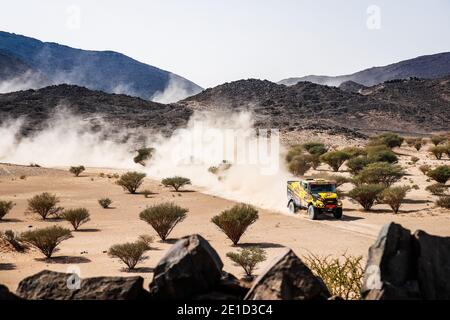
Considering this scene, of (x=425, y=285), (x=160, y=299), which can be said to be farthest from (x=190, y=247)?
(x=425, y=285)

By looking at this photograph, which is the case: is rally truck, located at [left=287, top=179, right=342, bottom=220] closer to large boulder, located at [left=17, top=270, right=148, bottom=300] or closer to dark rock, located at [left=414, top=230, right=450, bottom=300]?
dark rock, located at [left=414, top=230, right=450, bottom=300]

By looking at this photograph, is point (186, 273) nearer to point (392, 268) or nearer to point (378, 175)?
point (392, 268)

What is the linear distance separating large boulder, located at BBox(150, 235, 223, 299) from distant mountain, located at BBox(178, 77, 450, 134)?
85.1 metres

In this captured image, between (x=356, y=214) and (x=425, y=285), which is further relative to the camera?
(x=356, y=214)

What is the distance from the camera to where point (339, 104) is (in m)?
122

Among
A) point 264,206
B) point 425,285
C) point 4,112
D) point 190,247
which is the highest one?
point 4,112

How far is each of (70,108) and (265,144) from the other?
55613 millimetres

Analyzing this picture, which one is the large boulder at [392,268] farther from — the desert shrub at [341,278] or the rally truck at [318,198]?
the rally truck at [318,198]

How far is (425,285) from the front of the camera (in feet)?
20.9

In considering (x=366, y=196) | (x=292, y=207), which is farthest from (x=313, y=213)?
(x=366, y=196)

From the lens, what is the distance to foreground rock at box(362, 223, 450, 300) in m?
6.32

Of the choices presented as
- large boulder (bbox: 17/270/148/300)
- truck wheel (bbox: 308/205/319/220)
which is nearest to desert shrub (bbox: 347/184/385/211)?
truck wheel (bbox: 308/205/319/220)

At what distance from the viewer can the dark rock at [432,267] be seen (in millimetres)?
6379
